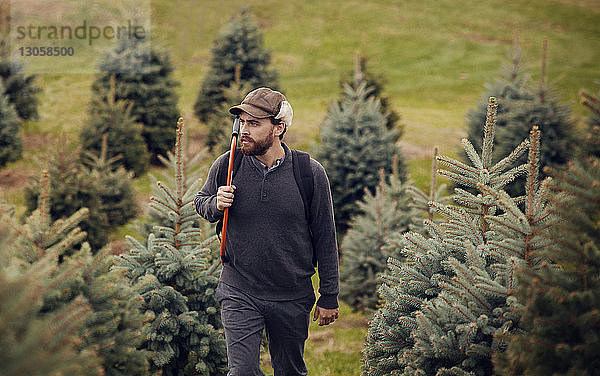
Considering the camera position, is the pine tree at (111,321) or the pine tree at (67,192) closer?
the pine tree at (111,321)

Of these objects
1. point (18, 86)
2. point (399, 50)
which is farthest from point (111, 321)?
point (399, 50)

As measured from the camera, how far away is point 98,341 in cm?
370

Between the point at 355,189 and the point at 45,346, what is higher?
the point at 45,346

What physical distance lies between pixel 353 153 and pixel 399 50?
102 feet

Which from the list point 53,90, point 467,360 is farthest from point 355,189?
point 53,90

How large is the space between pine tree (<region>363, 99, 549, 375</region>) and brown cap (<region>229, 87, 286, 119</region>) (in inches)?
64.2

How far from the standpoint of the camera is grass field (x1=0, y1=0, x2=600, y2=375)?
2527 centimetres

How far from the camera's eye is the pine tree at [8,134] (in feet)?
51.3

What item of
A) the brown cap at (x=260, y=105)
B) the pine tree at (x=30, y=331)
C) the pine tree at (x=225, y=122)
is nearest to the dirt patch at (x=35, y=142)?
the pine tree at (x=225, y=122)

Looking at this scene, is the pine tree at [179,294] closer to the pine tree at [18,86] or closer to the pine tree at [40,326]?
the pine tree at [40,326]

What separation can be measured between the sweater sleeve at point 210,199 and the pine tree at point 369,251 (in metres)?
4.58

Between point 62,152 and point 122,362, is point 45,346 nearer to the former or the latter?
point 122,362

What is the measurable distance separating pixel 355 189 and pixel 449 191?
7264 mm

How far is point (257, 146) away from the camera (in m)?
5.06
